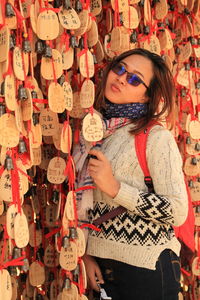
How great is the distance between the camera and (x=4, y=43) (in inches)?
47.3

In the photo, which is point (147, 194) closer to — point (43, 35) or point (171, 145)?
point (171, 145)

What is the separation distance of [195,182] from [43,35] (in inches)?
34.8

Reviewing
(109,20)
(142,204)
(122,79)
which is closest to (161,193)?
(142,204)

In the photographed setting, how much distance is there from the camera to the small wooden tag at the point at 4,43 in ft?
3.92

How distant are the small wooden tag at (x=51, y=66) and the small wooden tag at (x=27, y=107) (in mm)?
135

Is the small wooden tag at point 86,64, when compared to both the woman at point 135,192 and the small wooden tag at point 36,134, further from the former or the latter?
the small wooden tag at point 36,134

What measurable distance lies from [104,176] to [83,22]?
411 mm

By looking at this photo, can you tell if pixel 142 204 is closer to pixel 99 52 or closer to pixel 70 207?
pixel 70 207

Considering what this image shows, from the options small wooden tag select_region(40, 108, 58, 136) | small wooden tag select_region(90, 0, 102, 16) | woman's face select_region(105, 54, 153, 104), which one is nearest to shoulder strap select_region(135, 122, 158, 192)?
woman's face select_region(105, 54, 153, 104)

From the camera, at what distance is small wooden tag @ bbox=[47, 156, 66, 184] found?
1.45 m

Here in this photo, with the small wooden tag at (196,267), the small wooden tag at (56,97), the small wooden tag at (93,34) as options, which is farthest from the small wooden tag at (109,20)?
the small wooden tag at (196,267)

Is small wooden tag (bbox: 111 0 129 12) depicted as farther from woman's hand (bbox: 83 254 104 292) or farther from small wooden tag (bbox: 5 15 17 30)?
woman's hand (bbox: 83 254 104 292)

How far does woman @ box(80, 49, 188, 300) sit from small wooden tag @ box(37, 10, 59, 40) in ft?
0.73

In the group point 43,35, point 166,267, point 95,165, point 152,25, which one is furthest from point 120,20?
point 166,267
